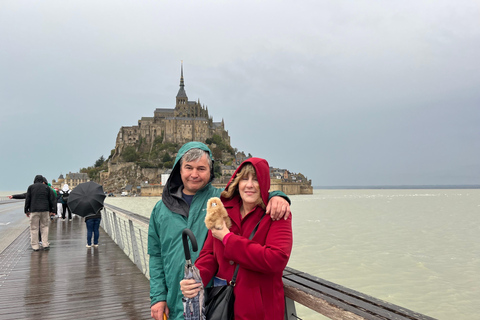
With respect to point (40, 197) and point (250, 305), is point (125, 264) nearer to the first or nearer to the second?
point (40, 197)

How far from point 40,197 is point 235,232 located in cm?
606

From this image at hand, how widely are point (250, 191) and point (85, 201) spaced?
6.18 m

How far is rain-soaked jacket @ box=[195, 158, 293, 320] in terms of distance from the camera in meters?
1.49

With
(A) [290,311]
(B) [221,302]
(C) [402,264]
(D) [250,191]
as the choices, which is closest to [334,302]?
(A) [290,311]

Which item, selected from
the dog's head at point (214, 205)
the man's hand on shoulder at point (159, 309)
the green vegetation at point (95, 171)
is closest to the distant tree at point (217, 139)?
the green vegetation at point (95, 171)

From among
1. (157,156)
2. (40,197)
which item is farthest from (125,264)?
(157,156)

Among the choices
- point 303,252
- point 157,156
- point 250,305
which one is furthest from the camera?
point 157,156

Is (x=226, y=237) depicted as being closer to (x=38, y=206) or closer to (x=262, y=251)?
(x=262, y=251)

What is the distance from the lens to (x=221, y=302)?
1575 mm

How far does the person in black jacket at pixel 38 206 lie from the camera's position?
6.47m

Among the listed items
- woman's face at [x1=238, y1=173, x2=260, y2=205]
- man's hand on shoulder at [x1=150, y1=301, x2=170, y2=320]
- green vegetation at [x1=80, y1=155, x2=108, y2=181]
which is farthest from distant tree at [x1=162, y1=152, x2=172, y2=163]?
woman's face at [x1=238, y1=173, x2=260, y2=205]

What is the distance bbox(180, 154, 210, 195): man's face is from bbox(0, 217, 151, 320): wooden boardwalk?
75.7 inches

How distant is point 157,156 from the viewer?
78125mm

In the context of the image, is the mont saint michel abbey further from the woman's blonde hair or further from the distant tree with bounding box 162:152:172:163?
the woman's blonde hair
